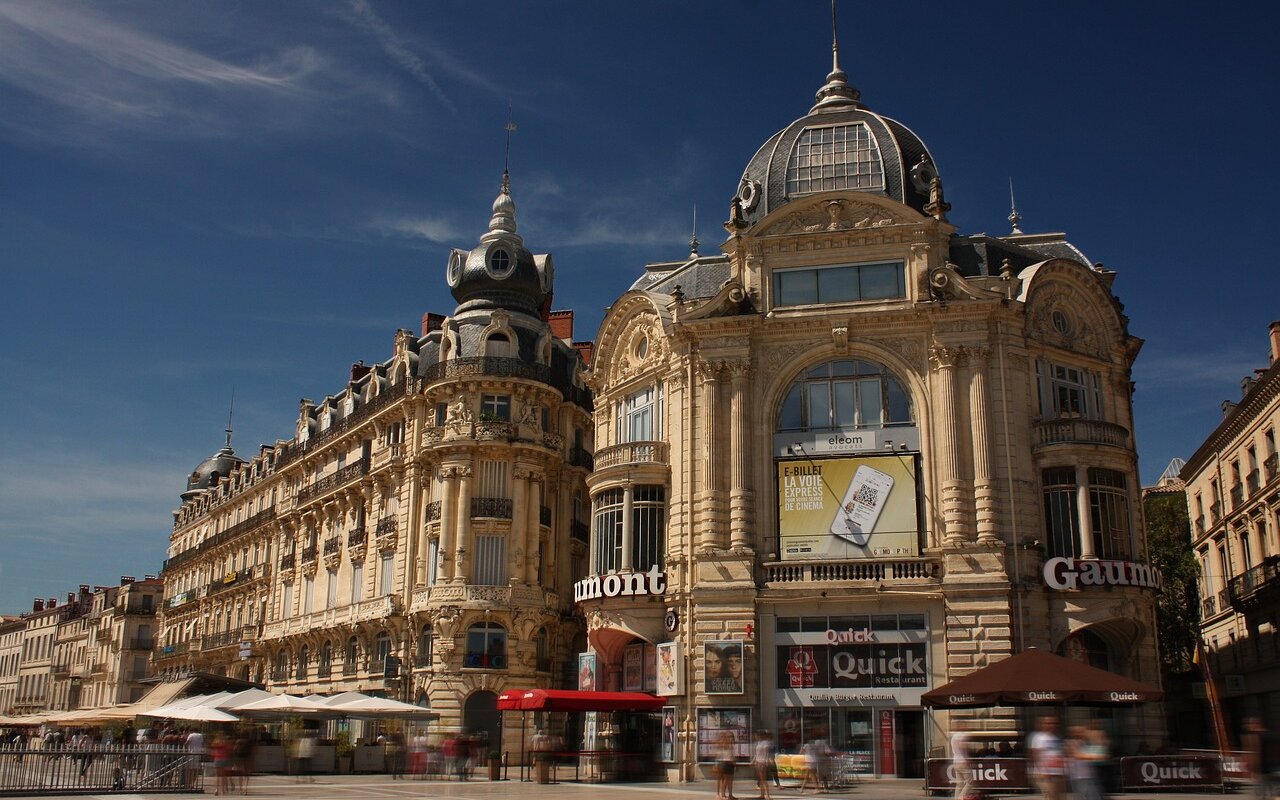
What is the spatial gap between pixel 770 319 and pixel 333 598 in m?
26.9

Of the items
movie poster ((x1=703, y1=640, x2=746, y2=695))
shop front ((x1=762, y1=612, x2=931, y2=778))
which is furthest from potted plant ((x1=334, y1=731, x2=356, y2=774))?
shop front ((x1=762, y1=612, x2=931, y2=778))

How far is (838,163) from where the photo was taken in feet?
123

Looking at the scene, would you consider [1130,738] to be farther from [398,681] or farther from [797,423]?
[398,681]

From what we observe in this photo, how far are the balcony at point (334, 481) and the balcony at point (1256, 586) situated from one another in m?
34.3

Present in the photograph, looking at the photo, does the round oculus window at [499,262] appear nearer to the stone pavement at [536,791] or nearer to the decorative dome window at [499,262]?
the decorative dome window at [499,262]

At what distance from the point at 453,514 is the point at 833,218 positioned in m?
18.5

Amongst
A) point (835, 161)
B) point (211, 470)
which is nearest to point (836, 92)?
point (835, 161)

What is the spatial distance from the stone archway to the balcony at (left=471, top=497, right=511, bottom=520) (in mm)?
6400

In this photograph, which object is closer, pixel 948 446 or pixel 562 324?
pixel 948 446

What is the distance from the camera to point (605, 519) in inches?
1444

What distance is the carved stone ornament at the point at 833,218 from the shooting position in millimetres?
34688

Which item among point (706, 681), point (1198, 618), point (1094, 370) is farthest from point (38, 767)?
point (1198, 618)

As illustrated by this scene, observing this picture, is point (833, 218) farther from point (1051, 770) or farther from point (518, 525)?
point (1051, 770)

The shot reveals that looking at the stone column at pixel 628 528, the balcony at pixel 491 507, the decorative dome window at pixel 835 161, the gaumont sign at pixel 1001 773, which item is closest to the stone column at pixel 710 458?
the stone column at pixel 628 528
